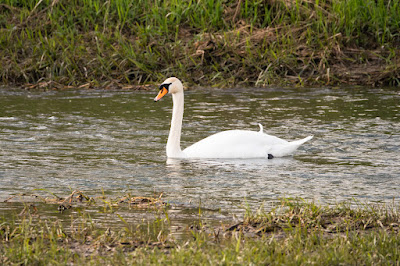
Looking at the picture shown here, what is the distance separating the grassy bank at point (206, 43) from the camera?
15.5m

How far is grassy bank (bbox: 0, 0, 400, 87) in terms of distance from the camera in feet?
50.8

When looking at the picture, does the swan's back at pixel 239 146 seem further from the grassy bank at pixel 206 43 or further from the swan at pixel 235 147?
the grassy bank at pixel 206 43

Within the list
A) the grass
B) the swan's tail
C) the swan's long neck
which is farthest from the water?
the grass

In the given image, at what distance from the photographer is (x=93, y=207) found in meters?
6.52

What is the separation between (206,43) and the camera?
1602cm

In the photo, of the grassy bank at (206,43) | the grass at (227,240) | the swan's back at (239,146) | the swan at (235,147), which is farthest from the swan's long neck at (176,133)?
the grassy bank at (206,43)

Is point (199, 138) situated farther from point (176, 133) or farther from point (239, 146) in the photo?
point (239, 146)

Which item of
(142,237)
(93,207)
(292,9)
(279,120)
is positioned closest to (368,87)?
(292,9)

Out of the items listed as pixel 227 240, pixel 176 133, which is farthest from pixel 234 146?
pixel 227 240

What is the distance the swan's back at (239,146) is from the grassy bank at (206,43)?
19.6 ft

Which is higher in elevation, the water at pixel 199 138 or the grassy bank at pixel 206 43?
the grassy bank at pixel 206 43

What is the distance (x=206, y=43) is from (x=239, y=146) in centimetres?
710

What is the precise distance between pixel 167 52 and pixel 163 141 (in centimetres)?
584

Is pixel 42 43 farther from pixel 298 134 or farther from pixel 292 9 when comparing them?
pixel 298 134
